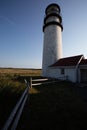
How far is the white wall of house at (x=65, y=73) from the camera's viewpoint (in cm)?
1602

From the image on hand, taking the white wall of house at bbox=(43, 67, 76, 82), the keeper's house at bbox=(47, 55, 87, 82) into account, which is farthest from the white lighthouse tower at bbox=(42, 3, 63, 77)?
the keeper's house at bbox=(47, 55, 87, 82)

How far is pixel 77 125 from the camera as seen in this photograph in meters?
4.18

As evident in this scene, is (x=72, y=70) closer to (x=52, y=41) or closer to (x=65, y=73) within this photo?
(x=65, y=73)

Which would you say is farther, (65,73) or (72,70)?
(65,73)

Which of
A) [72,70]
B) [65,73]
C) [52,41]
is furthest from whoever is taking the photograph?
[52,41]

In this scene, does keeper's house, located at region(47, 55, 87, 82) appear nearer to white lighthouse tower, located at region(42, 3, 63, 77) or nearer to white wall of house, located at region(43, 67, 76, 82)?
white wall of house, located at region(43, 67, 76, 82)

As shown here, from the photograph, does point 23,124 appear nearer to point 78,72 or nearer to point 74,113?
point 74,113

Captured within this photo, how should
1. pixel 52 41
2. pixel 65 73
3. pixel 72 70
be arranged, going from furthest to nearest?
1. pixel 52 41
2. pixel 65 73
3. pixel 72 70

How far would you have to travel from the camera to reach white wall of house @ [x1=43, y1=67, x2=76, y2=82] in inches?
631

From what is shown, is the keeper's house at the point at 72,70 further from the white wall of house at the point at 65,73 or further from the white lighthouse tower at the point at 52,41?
the white lighthouse tower at the point at 52,41

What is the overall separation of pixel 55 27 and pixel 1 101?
2058 cm

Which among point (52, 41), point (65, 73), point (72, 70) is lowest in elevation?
point (65, 73)

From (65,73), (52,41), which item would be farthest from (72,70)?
(52,41)

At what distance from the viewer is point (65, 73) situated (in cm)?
1778
